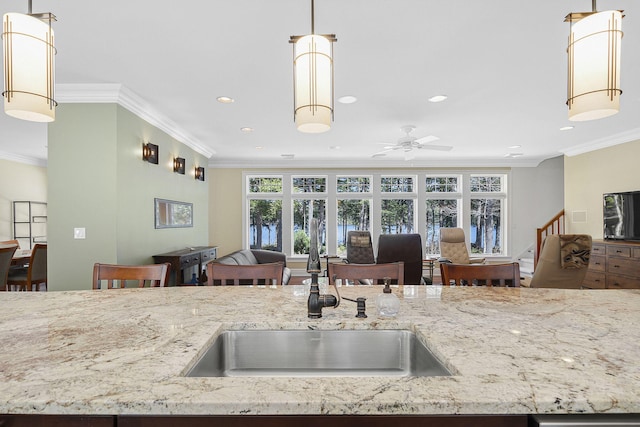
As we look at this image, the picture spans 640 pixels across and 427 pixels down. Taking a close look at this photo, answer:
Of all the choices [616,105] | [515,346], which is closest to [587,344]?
[515,346]

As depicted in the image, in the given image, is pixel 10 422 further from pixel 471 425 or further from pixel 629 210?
pixel 629 210

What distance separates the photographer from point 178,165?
15.9ft

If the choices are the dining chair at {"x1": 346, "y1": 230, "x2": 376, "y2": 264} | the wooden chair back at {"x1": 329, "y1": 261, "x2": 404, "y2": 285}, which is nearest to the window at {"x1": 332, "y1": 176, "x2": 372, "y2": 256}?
the dining chair at {"x1": 346, "y1": 230, "x2": 376, "y2": 264}

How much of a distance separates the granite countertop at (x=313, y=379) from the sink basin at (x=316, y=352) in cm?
3

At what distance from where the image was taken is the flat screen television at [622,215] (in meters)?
4.91

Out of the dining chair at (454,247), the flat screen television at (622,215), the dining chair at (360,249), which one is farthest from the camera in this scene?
the dining chair at (454,247)

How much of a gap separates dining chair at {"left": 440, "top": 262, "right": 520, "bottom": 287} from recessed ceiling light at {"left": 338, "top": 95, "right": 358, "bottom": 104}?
7.48ft

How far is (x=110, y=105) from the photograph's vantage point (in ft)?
10.9

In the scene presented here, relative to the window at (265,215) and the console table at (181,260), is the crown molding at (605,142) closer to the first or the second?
the window at (265,215)

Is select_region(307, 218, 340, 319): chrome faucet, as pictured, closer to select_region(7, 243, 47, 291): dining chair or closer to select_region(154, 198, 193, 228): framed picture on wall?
select_region(154, 198, 193, 228): framed picture on wall

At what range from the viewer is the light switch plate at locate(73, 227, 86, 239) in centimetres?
333

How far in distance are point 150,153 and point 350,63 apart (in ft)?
8.38

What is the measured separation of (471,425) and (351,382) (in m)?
0.26

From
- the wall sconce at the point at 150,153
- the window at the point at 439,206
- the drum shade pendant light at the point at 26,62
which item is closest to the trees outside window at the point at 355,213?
the window at the point at 439,206
